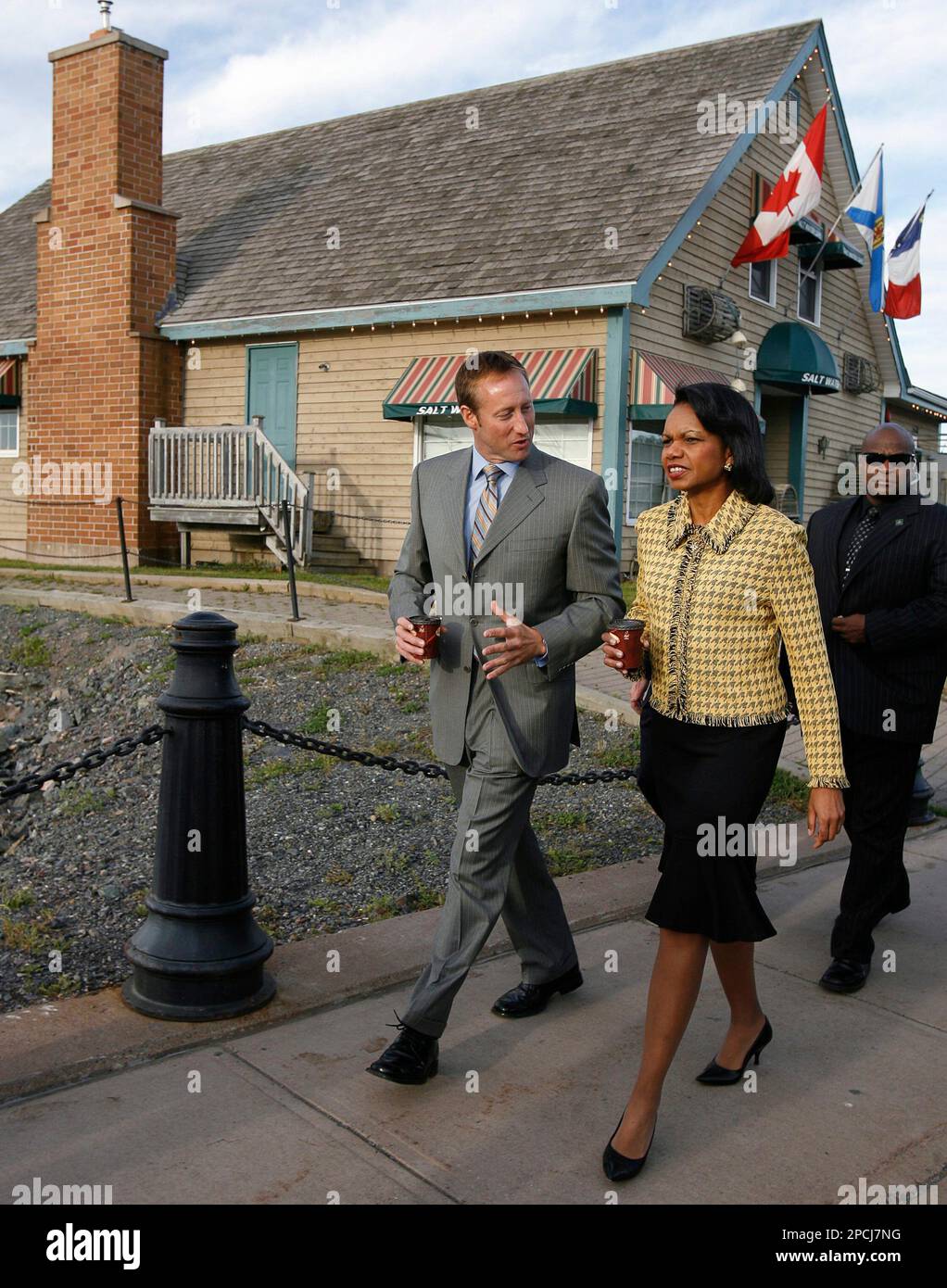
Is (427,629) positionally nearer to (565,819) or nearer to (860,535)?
(860,535)

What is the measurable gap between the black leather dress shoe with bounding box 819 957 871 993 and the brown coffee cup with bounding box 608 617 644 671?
5.72ft

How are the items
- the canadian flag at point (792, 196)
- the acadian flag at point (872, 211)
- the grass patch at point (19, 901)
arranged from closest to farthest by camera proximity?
the grass patch at point (19, 901)
the canadian flag at point (792, 196)
the acadian flag at point (872, 211)

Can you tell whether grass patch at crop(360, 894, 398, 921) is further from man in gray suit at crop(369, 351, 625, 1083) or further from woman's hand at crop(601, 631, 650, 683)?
woman's hand at crop(601, 631, 650, 683)

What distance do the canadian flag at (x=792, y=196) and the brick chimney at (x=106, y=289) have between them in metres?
8.12

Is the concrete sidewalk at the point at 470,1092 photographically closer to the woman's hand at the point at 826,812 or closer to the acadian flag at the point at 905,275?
the woman's hand at the point at 826,812

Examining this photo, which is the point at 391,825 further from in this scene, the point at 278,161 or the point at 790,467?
the point at 278,161

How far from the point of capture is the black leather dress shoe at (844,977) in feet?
13.8

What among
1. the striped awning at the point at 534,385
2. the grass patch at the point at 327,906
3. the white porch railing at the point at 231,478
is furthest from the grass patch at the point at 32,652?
the grass patch at the point at 327,906

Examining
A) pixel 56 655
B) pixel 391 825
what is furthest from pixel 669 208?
pixel 391 825

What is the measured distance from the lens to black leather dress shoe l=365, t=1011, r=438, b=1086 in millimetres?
3295
